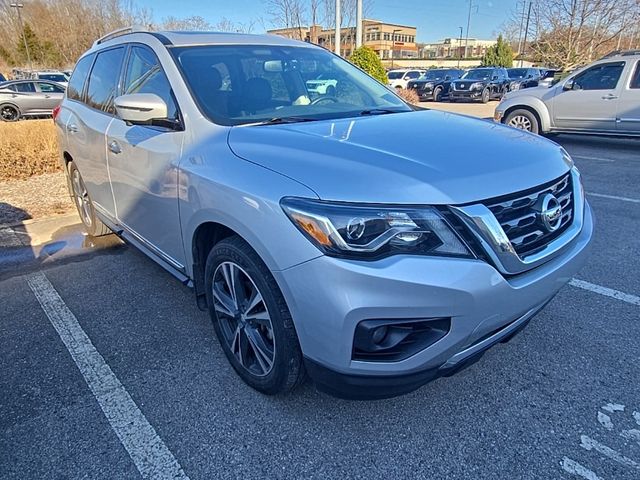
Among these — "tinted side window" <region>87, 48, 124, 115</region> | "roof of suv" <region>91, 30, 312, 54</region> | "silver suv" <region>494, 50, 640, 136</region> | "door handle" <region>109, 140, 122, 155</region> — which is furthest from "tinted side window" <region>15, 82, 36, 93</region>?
"door handle" <region>109, 140, 122, 155</region>

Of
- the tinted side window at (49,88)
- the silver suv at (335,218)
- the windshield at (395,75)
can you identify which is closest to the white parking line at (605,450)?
the silver suv at (335,218)

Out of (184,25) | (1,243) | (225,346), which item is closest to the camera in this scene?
(225,346)

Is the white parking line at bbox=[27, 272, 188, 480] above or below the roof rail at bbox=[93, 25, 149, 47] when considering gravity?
below

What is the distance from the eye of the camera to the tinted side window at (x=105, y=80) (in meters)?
3.54

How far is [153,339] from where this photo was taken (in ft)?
9.59

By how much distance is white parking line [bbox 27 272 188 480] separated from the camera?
6.53 ft

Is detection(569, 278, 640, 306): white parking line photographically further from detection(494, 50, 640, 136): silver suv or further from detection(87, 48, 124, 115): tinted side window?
detection(494, 50, 640, 136): silver suv

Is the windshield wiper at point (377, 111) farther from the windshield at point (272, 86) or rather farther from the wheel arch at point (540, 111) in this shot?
the wheel arch at point (540, 111)

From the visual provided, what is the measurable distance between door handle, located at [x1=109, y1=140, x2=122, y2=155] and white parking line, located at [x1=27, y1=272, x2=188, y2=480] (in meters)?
1.21

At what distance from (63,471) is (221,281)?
1.08 meters

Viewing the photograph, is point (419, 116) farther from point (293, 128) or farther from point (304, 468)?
point (304, 468)

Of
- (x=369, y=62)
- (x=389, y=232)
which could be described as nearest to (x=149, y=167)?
(x=389, y=232)

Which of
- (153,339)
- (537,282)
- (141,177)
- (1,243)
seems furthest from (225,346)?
(1,243)

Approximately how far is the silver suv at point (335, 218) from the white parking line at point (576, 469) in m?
0.58
